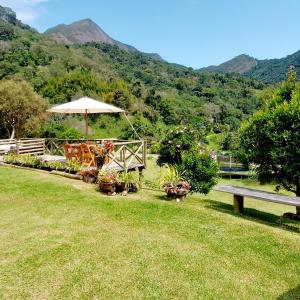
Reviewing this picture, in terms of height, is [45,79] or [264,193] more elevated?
[45,79]

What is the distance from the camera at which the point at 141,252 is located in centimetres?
594

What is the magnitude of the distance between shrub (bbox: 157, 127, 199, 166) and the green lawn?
7031 millimetres

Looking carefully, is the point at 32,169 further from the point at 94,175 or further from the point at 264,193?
the point at 264,193

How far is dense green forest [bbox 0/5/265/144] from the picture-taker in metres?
47.3

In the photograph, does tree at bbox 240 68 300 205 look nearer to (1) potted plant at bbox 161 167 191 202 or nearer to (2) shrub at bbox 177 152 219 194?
(1) potted plant at bbox 161 167 191 202

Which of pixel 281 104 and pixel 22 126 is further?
pixel 22 126

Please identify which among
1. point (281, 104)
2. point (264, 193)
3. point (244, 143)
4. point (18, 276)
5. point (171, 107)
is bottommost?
point (18, 276)

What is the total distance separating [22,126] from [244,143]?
2701cm

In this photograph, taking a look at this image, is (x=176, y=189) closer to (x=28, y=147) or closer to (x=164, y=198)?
(x=164, y=198)

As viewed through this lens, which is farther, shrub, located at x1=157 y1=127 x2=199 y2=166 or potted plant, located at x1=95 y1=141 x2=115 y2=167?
shrub, located at x1=157 y1=127 x2=199 y2=166

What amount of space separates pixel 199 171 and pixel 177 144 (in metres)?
3.91

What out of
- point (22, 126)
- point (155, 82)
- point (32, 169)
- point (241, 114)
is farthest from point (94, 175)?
point (155, 82)

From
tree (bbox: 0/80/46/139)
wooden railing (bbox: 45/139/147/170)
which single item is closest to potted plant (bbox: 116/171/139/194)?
wooden railing (bbox: 45/139/147/170)

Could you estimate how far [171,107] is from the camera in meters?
59.3
